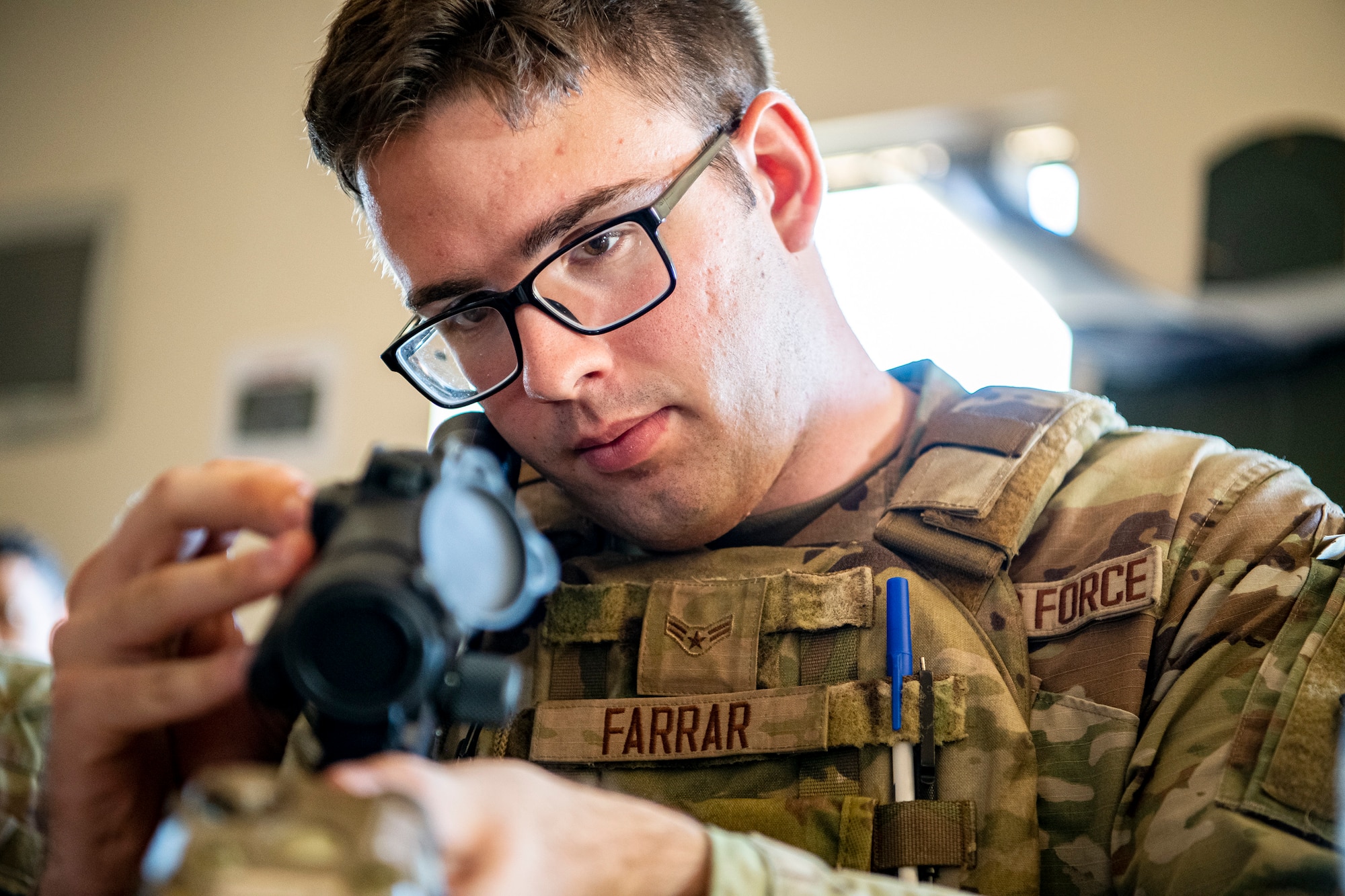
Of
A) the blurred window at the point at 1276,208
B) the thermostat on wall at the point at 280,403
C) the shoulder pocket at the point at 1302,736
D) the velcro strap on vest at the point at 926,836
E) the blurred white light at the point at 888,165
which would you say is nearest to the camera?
the shoulder pocket at the point at 1302,736

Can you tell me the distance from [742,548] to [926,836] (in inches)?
12.3

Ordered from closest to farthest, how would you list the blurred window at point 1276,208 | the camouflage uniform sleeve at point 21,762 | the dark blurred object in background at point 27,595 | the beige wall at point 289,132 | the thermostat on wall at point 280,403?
1. the camouflage uniform sleeve at point 21,762
2. the blurred window at point 1276,208
3. the beige wall at point 289,132
4. the dark blurred object in background at point 27,595
5. the thermostat on wall at point 280,403

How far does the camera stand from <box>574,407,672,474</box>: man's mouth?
1.01m

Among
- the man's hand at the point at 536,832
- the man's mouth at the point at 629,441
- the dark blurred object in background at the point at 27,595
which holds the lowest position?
the dark blurred object in background at the point at 27,595

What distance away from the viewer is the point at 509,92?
3.24 feet

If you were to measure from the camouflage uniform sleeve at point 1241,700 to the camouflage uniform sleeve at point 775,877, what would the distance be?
208 millimetres

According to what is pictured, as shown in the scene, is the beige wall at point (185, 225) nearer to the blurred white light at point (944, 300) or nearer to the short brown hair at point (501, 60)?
the blurred white light at point (944, 300)

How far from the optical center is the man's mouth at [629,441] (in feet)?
3.32

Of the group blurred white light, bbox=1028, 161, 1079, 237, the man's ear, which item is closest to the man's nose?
the man's ear

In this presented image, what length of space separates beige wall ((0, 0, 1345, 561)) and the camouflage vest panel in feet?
5.91

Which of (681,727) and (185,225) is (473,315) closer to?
(681,727)

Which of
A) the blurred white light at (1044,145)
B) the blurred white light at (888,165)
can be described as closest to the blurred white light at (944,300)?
the blurred white light at (888,165)

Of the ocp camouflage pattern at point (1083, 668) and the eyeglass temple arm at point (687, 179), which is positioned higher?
the eyeglass temple arm at point (687, 179)

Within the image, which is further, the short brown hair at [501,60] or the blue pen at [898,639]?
the short brown hair at [501,60]
